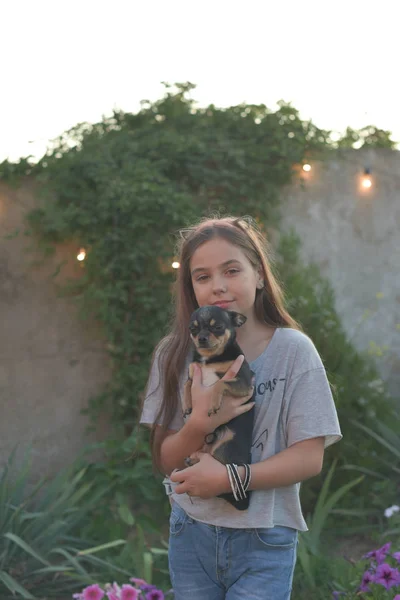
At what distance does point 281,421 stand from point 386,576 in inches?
50.2

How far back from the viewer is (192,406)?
191cm

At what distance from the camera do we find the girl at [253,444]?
6.02 feet

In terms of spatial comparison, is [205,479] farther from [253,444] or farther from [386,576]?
[386,576]

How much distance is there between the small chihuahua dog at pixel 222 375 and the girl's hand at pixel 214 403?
0.04 ft

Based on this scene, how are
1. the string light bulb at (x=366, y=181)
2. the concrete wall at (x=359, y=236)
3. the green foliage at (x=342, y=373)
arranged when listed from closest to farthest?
the green foliage at (x=342, y=373) → the concrete wall at (x=359, y=236) → the string light bulb at (x=366, y=181)

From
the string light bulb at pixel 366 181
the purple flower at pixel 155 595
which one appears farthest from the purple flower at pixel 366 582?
the string light bulb at pixel 366 181

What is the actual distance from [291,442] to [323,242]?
4.62m

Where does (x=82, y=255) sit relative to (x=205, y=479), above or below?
above

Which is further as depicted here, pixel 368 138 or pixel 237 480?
pixel 368 138

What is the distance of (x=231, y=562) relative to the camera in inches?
73.5

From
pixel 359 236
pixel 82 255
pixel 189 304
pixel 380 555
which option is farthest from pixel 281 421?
pixel 359 236

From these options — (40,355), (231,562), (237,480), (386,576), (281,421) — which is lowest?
(386,576)

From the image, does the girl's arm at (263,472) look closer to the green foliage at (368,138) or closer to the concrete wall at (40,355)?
the concrete wall at (40,355)

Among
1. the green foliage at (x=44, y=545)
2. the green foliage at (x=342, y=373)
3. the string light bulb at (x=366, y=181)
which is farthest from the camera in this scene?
the string light bulb at (x=366, y=181)
